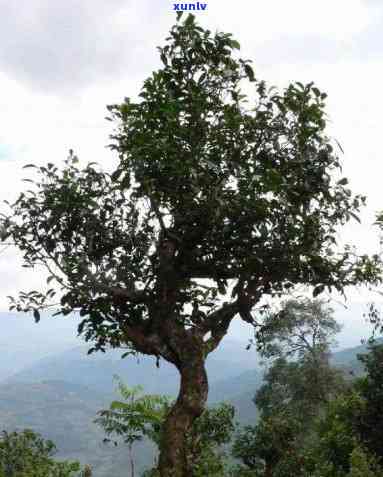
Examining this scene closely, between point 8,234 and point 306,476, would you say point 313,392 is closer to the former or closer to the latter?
point 306,476

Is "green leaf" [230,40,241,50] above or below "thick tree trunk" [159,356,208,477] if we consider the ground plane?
above

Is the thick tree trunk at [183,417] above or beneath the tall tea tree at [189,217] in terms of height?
beneath

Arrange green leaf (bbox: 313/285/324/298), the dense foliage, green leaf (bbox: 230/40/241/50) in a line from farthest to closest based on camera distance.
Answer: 1. the dense foliage
2. green leaf (bbox: 313/285/324/298)
3. green leaf (bbox: 230/40/241/50)

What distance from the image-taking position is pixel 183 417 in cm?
1159

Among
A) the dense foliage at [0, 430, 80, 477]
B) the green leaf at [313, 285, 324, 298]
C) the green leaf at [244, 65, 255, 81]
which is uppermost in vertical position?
the green leaf at [244, 65, 255, 81]

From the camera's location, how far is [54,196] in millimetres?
11766

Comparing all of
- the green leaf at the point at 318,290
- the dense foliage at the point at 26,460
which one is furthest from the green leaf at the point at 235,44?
the dense foliage at the point at 26,460

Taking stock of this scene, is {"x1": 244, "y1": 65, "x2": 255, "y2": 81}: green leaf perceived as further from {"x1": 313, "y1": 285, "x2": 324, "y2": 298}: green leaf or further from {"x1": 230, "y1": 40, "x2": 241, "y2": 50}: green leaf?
{"x1": 313, "y1": 285, "x2": 324, "y2": 298}: green leaf

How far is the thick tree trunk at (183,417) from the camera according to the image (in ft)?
36.6

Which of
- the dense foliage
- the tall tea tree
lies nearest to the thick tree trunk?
the tall tea tree

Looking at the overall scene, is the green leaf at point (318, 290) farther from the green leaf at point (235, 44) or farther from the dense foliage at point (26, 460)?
the dense foliage at point (26, 460)

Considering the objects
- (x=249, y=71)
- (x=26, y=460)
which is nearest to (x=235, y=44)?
(x=249, y=71)

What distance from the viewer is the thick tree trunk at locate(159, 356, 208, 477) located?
1116 centimetres

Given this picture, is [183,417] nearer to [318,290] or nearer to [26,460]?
[318,290]
